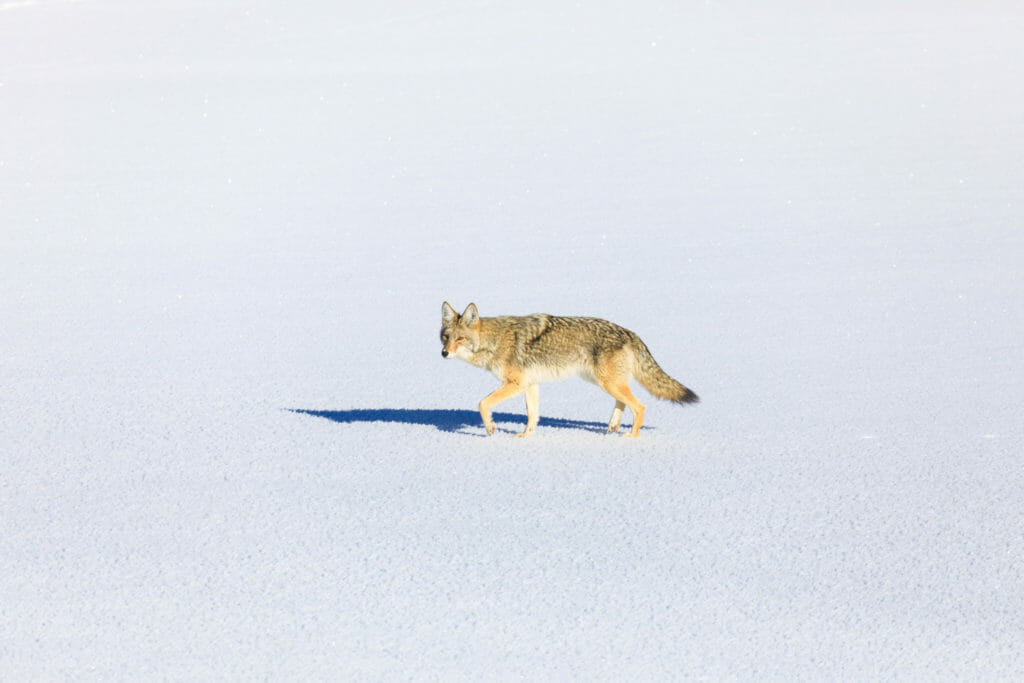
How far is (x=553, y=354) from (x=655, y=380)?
687 mm

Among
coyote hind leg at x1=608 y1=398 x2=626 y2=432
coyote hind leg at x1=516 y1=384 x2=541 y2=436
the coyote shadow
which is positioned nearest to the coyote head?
coyote hind leg at x1=516 y1=384 x2=541 y2=436

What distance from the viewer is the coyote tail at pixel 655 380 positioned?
28.1 ft

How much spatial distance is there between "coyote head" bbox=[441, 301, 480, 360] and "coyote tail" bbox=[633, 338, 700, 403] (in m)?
1.03

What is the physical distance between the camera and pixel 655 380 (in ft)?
28.2

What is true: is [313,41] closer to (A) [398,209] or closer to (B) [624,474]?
(A) [398,209]

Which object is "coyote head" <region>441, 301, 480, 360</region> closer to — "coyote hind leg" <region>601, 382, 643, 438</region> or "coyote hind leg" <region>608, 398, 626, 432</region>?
"coyote hind leg" <region>601, 382, 643, 438</region>

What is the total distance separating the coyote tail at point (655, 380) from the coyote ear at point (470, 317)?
41.0 inches

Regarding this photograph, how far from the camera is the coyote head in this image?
27.7 feet

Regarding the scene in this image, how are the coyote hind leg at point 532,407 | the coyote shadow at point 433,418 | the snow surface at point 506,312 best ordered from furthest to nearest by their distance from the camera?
the coyote shadow at point 433,418
the coyote hind leg at point 532,407
the snow surface at point 506,312

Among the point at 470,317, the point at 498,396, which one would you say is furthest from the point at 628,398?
the point at 470,317

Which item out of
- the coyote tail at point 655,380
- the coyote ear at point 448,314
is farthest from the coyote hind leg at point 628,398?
the coyote ear at point 448,314

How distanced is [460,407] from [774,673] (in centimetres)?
501

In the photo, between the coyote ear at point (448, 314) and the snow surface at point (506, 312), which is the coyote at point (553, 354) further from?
the snow surface at point (506, 312)

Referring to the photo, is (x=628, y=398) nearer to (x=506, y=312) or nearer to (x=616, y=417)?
(x=616, y=417)
